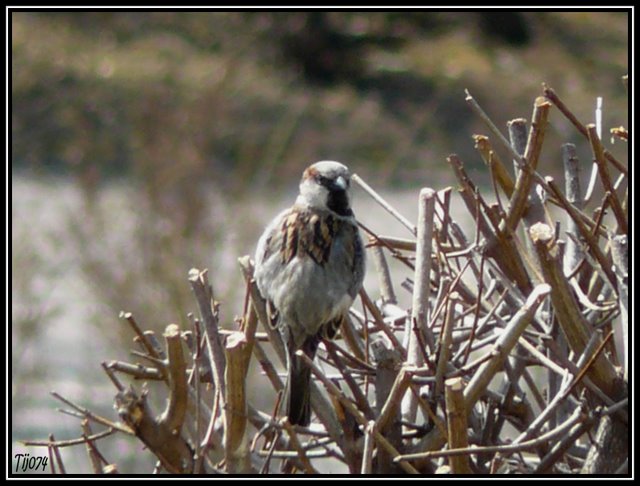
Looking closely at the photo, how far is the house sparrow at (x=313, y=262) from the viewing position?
2209mm

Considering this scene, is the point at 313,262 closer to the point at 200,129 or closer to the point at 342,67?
the point at 200,129

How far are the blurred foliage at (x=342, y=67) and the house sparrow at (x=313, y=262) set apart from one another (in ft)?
25.4

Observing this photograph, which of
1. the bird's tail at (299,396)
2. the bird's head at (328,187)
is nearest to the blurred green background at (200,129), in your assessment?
the bird's head at (328,187)

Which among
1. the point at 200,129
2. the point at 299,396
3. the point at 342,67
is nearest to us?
the point at 299,396

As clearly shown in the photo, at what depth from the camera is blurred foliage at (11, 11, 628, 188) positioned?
11.5 meters

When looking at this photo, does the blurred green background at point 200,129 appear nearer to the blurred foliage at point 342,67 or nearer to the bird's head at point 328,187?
the blurred foliage at point 342,67

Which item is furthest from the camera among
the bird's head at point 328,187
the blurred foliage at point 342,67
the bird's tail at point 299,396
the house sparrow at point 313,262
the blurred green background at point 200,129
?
the blurred foliage at point 342,67

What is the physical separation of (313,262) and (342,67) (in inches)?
461

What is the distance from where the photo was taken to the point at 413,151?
12.2m

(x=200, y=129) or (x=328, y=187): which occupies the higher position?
(x=200, y=129)

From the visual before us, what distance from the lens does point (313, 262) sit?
241 centimetres

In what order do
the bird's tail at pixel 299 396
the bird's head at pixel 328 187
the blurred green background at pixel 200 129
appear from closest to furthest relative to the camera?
1. the bird's tail at pixel 299 396
2. the bird's head at pixel 328 187
3. the blurred green background at pixel 200 129

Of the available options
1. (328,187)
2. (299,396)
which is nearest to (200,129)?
(328,187)

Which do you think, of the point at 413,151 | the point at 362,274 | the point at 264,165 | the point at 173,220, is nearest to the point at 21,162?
the point at 413,151
